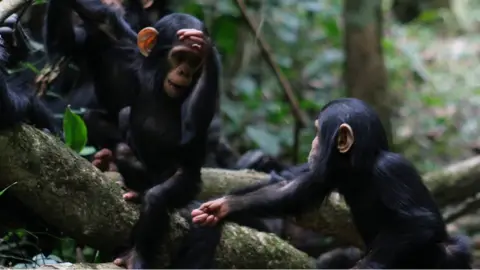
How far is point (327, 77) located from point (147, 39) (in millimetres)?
6101

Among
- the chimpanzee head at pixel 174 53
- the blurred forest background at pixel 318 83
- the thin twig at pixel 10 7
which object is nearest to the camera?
the thin twig at pixel 10 7

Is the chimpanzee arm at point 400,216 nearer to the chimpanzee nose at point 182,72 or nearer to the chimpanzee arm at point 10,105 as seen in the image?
the chimpanzee nose at point 182,72

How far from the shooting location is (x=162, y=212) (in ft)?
14.2

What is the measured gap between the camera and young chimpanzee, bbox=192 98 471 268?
406cm

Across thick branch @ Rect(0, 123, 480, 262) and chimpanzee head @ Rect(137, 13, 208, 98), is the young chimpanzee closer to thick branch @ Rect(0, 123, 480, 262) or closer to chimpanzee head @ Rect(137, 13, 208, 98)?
thick branch @ Rect(0, 123, 480, 262)

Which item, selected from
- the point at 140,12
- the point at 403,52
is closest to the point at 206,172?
the point at 140,12

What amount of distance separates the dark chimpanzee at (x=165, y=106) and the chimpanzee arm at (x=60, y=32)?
9cm

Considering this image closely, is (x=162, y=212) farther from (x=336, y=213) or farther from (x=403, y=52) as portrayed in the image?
(x=403, y=52)

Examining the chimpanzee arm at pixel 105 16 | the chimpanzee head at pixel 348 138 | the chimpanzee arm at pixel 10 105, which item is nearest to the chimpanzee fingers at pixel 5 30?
the chimpanzee arm at pixel 10 105

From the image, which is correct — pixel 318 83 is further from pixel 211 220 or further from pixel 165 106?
pixel 211 220

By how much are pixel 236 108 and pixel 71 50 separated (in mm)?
3698

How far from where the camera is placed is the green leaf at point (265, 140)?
319 inches

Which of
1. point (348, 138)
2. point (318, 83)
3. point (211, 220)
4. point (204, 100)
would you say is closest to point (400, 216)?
point (348, 138)

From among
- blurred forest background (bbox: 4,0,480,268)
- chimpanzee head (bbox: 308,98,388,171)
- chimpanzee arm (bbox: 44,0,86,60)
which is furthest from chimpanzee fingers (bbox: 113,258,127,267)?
blurred forest background (bbox: 4,0,480,268)
